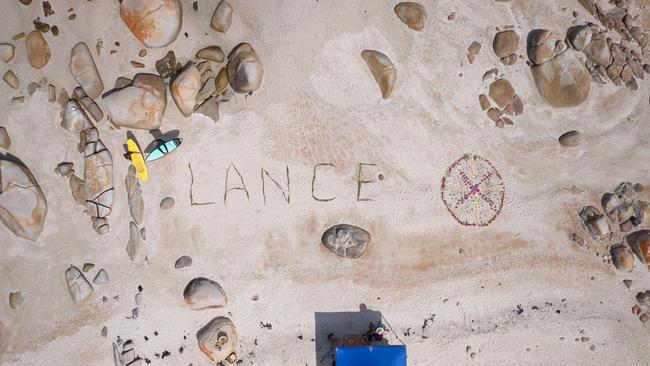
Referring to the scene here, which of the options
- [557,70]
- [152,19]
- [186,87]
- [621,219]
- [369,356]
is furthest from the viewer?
[621,219]

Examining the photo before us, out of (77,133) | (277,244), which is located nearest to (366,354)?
(277,244)

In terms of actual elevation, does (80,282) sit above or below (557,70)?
below

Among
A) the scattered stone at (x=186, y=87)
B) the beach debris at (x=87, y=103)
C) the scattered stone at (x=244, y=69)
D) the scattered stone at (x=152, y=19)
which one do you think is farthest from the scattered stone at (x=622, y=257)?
the beach debris at (x=87, y=103)

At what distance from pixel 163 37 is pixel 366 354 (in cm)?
640

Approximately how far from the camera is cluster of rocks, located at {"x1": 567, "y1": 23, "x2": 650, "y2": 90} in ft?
27.3

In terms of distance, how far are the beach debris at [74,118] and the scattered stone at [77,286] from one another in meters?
2.47

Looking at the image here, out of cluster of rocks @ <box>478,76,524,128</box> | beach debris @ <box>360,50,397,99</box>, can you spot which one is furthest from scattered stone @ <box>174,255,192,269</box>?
cluster of rocks @ <box>478,76,524,128</box>

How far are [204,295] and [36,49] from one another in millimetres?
5113

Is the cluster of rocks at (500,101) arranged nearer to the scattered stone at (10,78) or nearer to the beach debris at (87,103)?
the beach debris at (87,103)

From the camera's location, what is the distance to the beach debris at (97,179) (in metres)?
8.02

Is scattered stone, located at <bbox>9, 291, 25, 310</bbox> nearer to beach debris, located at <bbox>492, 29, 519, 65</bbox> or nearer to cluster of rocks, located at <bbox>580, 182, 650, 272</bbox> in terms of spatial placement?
beach debris, located at <bbox>492, 29, 519, 65</bbox>

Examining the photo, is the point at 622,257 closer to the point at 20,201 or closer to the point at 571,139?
the point at 571,139

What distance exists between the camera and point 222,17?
801 centimetres

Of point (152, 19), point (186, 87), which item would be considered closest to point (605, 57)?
point (186, 87)
